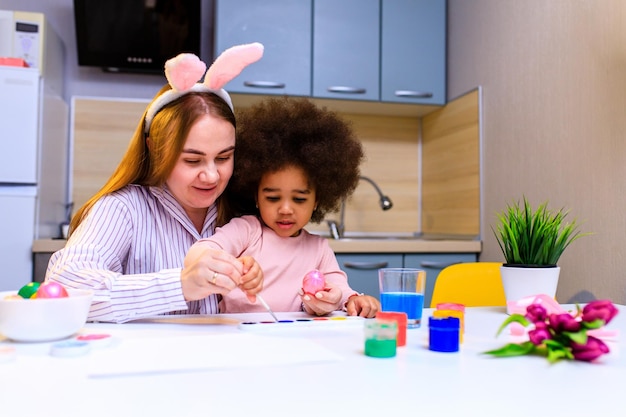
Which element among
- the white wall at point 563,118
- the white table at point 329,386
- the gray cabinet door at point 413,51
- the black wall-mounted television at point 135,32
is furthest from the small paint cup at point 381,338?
the black wall-mounted television at point 135,32

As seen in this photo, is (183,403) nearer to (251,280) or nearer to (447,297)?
(251,280)

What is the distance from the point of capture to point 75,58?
2947mm

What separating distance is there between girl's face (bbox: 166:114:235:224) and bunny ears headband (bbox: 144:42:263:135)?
96 millimetres

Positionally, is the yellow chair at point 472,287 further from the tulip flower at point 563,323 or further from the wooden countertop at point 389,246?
the tulip flower at point 563,323

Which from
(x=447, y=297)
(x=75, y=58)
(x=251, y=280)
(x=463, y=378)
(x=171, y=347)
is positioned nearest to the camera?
(x=463, y=378)

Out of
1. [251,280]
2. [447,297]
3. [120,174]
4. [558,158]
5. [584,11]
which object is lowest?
[447,297]

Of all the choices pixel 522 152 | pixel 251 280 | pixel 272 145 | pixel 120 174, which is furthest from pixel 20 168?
pixel 522 152

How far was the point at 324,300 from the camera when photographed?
3.81 feet

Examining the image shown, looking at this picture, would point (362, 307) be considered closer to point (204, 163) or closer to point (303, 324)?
point (303, 324)

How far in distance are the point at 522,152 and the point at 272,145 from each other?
4.31 ft

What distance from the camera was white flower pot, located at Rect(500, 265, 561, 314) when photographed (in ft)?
4.02

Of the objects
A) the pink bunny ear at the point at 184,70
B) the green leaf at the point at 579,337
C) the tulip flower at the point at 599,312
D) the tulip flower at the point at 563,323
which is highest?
the pink bunny ear at the point at 184,70

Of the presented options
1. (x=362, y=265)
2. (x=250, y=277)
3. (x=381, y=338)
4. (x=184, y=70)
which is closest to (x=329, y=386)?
(x=381, y=338)

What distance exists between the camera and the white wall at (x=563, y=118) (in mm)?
1792
